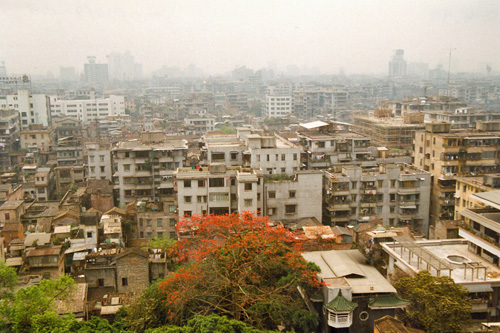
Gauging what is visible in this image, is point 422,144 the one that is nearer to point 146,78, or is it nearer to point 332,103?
point 332,103

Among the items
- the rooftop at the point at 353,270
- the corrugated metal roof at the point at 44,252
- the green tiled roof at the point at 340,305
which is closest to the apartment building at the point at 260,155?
the rooftop at the point at 353,270

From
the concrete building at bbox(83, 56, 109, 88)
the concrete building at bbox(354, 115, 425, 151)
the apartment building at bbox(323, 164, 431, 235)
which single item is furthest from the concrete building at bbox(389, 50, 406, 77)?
the apartment building at bbox(323, 164, 431, 235)

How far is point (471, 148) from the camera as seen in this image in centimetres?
2341

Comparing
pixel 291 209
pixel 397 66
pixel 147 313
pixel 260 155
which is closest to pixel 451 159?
pixel 291 209

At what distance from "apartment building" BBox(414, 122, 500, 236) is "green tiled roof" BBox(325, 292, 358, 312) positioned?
12.1 metres

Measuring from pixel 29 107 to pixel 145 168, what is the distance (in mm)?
25081

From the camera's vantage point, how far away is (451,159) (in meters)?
23.3

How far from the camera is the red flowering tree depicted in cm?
1190

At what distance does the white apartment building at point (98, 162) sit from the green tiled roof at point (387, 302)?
2020 cm

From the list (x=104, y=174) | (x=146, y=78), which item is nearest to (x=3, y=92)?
(x=104, y=174)

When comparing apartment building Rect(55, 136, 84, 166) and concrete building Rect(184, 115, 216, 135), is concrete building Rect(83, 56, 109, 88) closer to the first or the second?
concrete building Rect(184, 115, 216, 135)

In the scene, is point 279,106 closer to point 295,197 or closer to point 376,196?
point 376,196

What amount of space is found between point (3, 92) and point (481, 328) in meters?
57.3

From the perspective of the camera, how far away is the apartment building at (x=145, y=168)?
24.8 m
